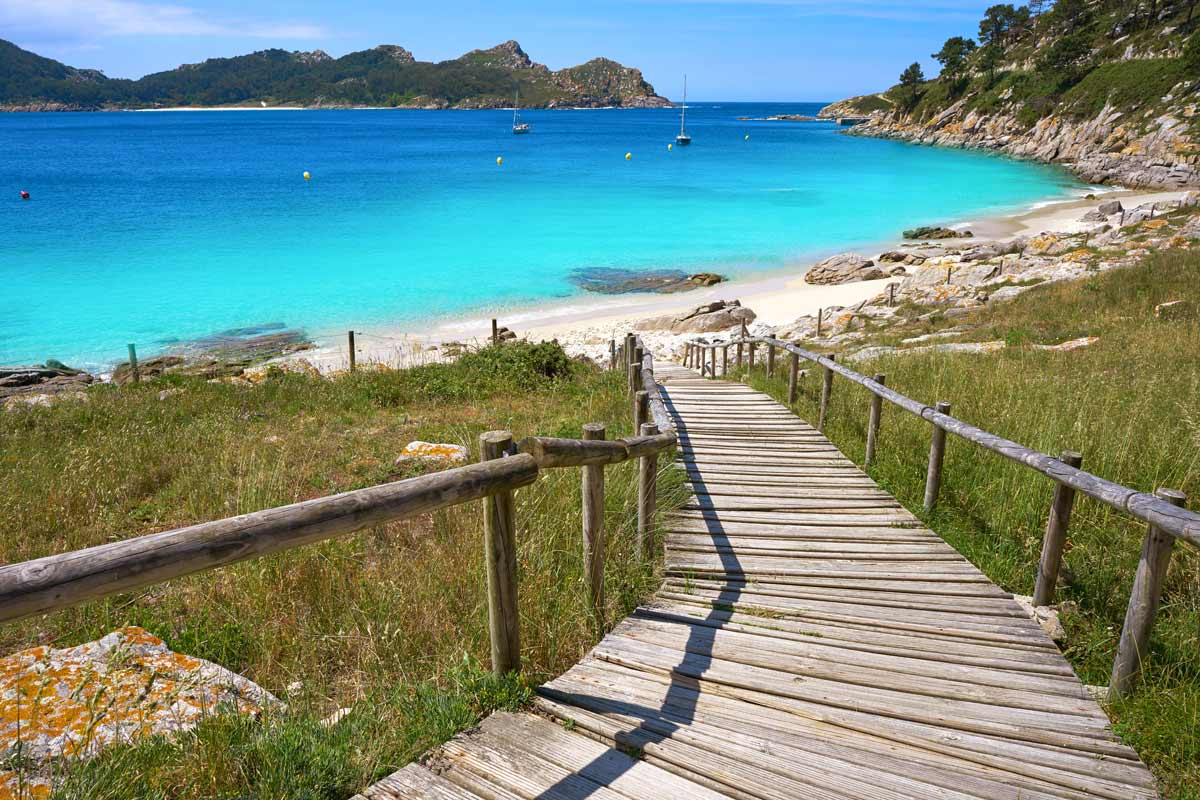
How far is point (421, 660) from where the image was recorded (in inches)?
156

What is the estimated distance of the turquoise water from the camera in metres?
28.8

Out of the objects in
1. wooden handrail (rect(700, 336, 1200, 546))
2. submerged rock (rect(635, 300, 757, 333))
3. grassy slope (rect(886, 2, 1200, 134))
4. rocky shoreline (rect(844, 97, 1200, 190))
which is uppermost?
grassy slope (rect(886, 2, 1200, 134))

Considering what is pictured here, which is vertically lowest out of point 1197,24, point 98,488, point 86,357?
point 86,357

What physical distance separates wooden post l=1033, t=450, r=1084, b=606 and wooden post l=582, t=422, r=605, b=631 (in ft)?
9.57

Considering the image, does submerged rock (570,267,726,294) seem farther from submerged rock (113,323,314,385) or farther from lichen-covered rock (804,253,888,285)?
submerged rock (113,323,314,385)

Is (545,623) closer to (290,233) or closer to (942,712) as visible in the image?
(942,712)

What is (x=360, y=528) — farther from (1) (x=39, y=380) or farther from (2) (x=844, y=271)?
(2) (x=844, y=271)

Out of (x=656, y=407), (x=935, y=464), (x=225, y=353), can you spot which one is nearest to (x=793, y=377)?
(x=656, y=407)

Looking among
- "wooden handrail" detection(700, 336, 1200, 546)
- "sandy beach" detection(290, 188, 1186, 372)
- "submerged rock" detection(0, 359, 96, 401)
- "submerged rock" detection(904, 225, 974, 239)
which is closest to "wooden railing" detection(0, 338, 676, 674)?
"wooden handrail" detection(700, 336, 1200, 546)

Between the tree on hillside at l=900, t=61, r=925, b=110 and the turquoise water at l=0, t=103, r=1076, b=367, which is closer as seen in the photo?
the turquoise water at l=0, t=103, r=1076, b=367

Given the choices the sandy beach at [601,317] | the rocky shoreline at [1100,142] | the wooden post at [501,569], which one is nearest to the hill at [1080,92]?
the rocky shoreline at [1100,142]

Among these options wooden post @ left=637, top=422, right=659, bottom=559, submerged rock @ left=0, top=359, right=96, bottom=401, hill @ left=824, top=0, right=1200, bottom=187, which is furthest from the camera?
hill @ left=824, top=0, right=1200, bottom=187

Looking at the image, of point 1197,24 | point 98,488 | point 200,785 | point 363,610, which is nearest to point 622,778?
point 200,785

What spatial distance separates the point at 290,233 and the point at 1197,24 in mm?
87392
